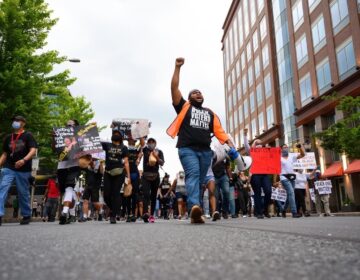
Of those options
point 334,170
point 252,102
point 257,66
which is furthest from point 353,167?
point 252,102

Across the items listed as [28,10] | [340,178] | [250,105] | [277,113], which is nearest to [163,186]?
[28,10]

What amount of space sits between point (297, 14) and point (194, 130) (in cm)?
3076

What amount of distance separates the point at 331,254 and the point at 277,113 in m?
37.1

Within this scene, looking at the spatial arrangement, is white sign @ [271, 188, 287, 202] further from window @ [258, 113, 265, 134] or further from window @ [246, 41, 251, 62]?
window @ [246, 41, 251, 62]

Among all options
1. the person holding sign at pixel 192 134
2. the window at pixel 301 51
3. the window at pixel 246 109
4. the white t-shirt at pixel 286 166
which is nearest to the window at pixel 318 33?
the window at pixel 301 51

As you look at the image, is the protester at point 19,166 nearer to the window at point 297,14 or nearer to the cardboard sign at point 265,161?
the cardboard sign at point 265,161

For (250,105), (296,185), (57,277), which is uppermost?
(250,105)

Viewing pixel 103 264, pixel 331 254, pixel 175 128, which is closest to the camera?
pixel 103 264

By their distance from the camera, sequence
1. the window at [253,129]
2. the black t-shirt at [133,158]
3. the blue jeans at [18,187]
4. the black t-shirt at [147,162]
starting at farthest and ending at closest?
1. the window at [253,129]
2. the black t-shirt at [133,158]
3. the black t-shirt at [147,162]
4. the blue jeans at [18,187]

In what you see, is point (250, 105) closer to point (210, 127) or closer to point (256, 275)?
point (210, 127)

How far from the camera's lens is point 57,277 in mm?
1197

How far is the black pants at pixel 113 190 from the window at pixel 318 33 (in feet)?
80.2

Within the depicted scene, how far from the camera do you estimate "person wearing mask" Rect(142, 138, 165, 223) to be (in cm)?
765

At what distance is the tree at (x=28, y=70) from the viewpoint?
1524 centimetres
